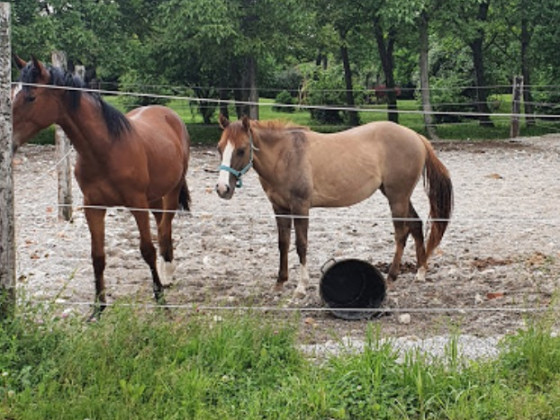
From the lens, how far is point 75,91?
495cm

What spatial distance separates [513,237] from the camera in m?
7.80

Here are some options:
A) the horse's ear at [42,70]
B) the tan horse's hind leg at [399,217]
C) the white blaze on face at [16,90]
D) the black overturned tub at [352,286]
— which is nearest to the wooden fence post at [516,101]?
the tan horse's hind leg at [399,217]

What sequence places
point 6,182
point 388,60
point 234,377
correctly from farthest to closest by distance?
point 388,60 < point 6,182 < point 234,377

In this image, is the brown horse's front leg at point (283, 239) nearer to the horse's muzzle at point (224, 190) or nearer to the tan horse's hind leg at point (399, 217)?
the horse's muzzle at point (224, 190)

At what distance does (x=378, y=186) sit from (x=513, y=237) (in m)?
2.21

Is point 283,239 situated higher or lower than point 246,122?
lower

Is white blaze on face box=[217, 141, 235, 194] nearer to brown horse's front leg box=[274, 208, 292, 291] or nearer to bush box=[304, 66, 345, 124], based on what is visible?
brown horse's front leg box=[274, 208, 292, 291]

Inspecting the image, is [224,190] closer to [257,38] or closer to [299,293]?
[299,293]

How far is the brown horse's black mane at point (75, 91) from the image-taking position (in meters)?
4.74

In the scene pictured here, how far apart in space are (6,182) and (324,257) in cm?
377

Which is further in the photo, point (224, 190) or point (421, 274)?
point (421, 274)

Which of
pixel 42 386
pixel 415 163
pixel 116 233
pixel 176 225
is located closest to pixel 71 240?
pixel 116 233

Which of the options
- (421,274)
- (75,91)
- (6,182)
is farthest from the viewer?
(421,274)

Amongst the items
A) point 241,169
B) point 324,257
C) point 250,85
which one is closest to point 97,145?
point 241,169
